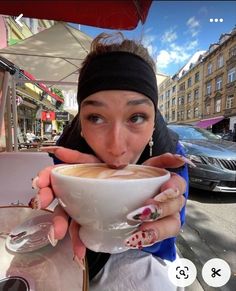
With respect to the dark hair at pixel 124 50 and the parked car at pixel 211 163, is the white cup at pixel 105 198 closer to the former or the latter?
the dark hair at pixel 124 50

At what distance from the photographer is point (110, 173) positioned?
0.27 m

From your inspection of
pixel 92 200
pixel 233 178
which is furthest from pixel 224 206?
pixel 92 200

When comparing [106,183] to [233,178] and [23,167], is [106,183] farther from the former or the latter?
[233,178]

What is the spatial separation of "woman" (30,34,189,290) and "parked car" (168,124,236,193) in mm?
1513

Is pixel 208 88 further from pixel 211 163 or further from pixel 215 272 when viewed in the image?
pixel 215 272

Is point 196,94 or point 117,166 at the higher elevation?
point 196,94

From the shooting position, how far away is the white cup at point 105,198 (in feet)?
0.65

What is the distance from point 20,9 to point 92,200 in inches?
35.3

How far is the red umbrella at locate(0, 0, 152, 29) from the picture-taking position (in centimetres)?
70

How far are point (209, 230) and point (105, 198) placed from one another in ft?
4.92

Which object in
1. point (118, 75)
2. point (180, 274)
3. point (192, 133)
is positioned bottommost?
point (180, 274)

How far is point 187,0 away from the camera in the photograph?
384 millimetres

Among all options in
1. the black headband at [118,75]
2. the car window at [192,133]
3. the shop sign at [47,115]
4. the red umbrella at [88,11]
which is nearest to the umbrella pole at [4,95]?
the red umbrella at [88,11]

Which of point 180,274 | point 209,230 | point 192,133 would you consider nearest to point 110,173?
point 180,274
